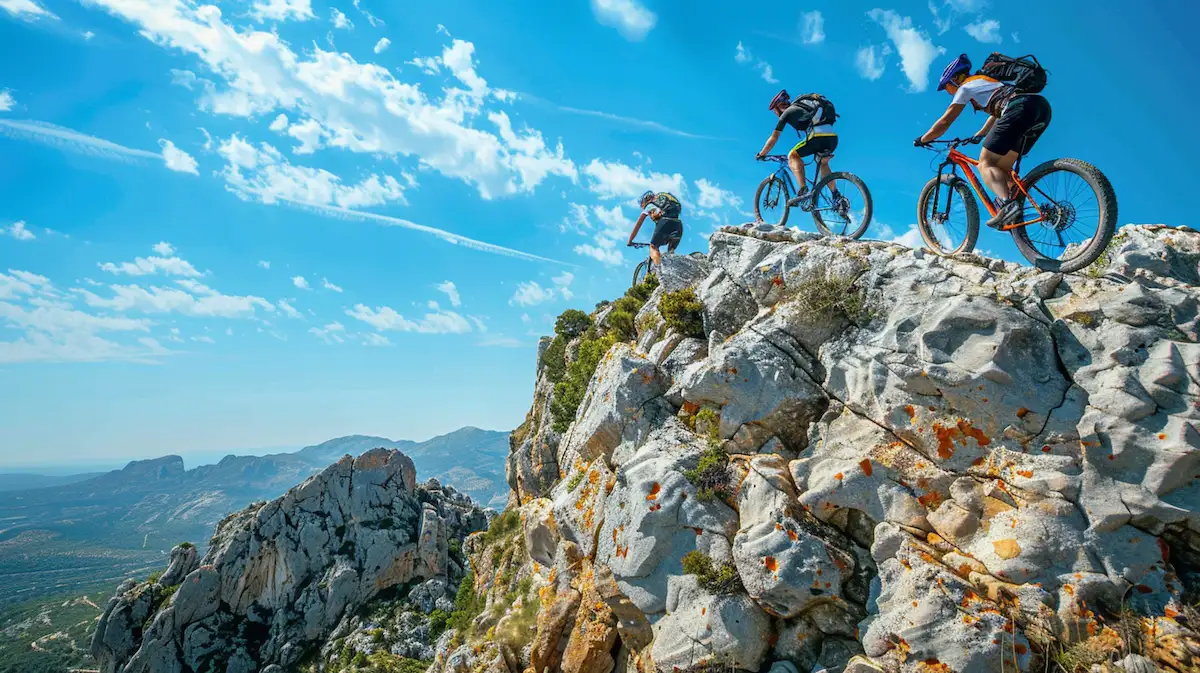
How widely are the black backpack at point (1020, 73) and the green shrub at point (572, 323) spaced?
2127cm

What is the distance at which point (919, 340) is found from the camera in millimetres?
11734

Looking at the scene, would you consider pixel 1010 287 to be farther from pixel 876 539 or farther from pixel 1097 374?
pixel 876 539

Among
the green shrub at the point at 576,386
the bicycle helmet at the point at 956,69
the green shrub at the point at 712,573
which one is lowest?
the green shrub at the point at 712,573

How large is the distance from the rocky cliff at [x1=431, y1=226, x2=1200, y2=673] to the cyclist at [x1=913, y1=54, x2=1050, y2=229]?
1.63 meters

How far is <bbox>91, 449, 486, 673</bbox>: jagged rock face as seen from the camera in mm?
51594

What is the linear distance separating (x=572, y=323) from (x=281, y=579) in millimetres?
46622

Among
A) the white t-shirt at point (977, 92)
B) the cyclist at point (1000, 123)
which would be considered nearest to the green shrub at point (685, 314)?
the cyclist at point (1000, 123)

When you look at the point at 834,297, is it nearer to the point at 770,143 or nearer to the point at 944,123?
the point at 944,123

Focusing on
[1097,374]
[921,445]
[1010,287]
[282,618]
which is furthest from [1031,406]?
[282,618]

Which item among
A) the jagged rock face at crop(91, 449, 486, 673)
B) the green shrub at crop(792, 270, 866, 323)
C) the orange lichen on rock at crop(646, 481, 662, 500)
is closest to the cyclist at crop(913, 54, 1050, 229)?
the green shrub at crop(792, 270, 866, 323)

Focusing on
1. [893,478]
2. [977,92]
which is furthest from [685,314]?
[977,92]

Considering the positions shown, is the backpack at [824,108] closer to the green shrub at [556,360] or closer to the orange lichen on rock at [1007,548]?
the orange lichen on rock at [1007,548]

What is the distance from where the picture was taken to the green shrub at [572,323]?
30.7 metres

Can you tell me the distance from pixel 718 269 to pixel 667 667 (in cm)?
1094
